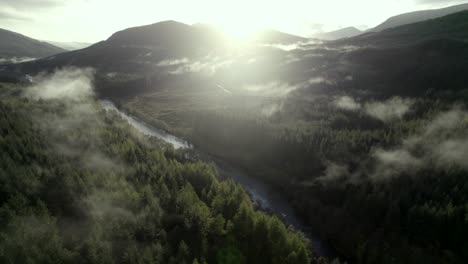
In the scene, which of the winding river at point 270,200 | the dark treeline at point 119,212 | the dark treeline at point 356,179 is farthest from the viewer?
the winding river at point 270,200

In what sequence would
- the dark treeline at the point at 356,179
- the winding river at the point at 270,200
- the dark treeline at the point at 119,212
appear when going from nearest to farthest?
the dark treeline at the point at 119,212 < the dark treeline at the point at 356,179 < the winding river at the point at 270,200

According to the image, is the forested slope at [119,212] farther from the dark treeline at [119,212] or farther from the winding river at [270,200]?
the winding river at [270,200]

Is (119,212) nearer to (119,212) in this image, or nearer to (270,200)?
(119,212)

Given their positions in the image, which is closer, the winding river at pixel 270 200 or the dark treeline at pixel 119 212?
the dark treeline at pixel 119 212

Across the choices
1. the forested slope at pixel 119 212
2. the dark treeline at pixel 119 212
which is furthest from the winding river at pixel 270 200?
the forested slope at pixel 119 212

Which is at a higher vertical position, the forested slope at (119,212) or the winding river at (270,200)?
the forested slope at (119,212)

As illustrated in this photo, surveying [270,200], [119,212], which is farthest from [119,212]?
[270,200]

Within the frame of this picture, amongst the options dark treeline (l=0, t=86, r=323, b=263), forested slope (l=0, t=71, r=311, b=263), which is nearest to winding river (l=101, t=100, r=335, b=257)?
dark treeline (l=0, t=86, r=323, b=263)
